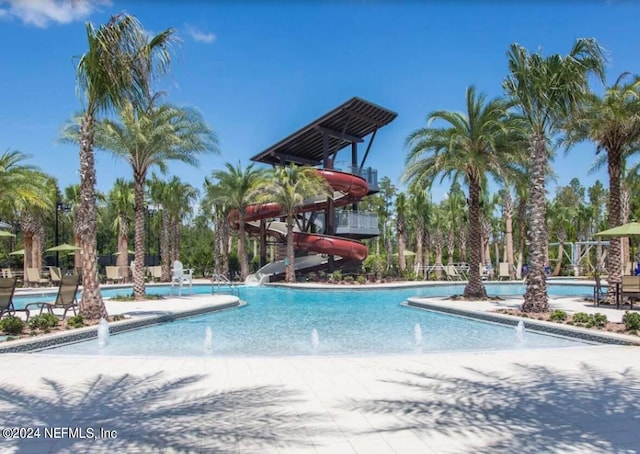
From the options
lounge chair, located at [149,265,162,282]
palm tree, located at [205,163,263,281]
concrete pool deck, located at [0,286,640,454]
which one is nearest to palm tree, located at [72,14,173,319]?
concrete pool deck, located at [0,286,640,454]

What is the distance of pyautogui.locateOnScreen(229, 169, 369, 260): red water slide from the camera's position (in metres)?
29.9

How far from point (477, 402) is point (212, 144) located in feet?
54.4

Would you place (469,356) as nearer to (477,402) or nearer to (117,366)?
(477,402)

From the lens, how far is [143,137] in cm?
1727

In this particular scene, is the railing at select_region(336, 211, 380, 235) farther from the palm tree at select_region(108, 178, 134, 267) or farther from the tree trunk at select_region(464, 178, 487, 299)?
the tree trunk at select_region(464, 178, 487, 299)

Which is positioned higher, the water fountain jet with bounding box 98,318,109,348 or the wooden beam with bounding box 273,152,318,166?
the wooden beam with bounding box 273,152,318,166

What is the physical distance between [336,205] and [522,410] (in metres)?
28.8

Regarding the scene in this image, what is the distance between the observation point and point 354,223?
107 ft

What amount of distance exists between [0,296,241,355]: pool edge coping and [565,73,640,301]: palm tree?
1250 centimetres

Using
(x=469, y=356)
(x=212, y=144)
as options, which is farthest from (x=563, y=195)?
(x=469, y=356)

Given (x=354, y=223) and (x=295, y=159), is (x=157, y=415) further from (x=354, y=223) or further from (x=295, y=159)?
(x=295, y=159)

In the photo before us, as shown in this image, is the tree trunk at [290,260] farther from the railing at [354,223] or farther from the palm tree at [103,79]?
the palm tree at [103,79]

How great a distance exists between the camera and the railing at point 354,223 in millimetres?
32188

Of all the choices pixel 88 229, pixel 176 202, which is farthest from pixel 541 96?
pixel 176 202
